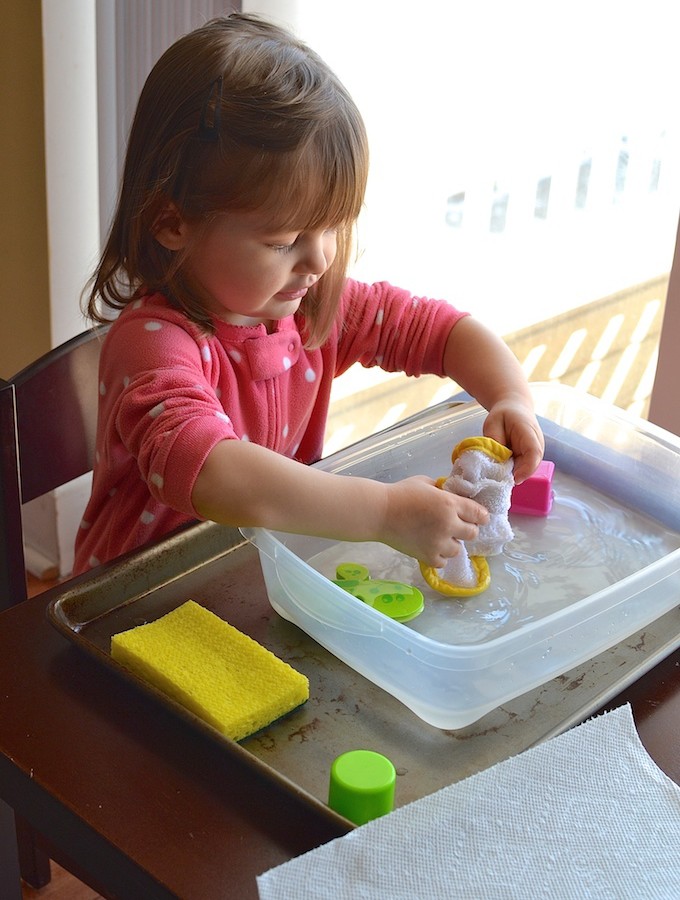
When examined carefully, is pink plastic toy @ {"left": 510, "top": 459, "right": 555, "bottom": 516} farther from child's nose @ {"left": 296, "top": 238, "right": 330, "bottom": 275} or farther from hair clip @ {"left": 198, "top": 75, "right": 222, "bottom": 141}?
hair clip @ {"left": 198, "top": 75, "right": 222, "bottom": 141}

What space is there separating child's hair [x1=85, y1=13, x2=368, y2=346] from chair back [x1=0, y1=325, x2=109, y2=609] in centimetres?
14

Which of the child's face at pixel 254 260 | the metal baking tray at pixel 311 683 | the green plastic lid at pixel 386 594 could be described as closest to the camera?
the metal baking tray at pixel 311 683

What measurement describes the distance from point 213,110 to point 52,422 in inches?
13.5

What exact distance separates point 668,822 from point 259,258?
0.53 metres

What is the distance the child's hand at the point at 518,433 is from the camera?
92 centimetres

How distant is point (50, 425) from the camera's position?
103 centimetres

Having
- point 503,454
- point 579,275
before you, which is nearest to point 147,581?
point 503,454

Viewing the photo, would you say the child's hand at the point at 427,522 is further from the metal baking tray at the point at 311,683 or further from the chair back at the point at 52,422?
the chair back at the point at 52,422

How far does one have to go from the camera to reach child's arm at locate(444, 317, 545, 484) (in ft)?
3.07

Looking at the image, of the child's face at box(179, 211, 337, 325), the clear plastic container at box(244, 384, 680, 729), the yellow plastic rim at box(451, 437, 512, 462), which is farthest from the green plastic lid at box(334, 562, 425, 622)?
the child's face at box(179, 211, 337, 325)

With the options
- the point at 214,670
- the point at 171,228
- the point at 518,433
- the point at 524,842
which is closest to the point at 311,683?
the point at 214,670

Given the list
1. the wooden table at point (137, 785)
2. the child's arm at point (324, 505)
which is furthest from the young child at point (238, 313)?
the wooden table at point (137, 785)

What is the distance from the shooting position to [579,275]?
151 centimetres

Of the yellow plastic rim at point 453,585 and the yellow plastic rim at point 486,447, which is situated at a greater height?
the yellow plastic rim at point 486,447
